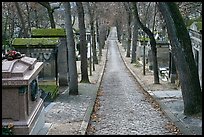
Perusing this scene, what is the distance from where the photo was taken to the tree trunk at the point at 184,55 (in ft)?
39.9

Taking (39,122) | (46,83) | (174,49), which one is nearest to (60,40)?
(46,83)

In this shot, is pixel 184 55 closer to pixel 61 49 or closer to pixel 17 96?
pixel 17 96

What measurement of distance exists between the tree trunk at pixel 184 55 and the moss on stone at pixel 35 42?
8.18 metres

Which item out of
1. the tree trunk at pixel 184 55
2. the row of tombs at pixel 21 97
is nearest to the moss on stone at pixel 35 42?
the tree trunk at pixel 184 55

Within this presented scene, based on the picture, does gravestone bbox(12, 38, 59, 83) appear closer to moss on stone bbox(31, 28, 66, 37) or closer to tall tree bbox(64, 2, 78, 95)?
moss on stone bbox(31, 28, 66, 37)

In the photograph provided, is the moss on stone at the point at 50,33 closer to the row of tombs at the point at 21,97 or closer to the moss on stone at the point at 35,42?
the moss on stone at the point at 35,42

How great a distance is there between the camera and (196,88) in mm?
12414

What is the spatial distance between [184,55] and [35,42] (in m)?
9.03

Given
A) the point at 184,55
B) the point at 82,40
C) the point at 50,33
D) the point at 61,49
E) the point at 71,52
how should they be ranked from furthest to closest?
the point at 82,40, the point at 50,33, the point at 61,49, the point at 71,52, the point at 184,55

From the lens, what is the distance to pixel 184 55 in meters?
12.2

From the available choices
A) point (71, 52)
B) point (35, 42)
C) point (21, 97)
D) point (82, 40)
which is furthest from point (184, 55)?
point (82, 40)

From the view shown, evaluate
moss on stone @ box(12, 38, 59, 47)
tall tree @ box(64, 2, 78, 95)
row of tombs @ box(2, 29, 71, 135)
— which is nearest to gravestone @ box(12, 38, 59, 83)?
moss on stone @ box(12, 38, 59, 47)

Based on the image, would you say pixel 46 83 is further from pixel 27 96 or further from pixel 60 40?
pixel 27 96

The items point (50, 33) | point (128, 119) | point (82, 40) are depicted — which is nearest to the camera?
point (128, 119)
